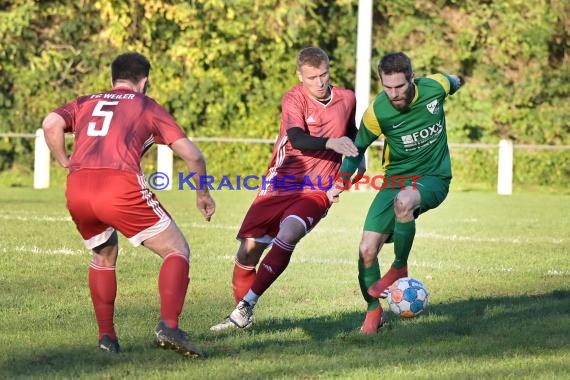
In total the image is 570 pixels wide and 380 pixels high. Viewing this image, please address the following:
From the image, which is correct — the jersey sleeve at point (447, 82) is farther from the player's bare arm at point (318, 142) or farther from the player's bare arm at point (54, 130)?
the player's bare arm at point (54, 130)

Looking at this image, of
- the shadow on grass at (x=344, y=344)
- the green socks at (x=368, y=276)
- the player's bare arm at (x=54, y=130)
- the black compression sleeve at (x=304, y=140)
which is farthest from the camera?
the green socks at (x=368, y=276)

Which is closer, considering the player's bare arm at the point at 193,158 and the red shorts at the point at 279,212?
the player's bare arm at the point at 193,158

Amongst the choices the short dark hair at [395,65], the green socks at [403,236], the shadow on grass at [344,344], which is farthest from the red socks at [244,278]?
the short dark hair at [395,65]

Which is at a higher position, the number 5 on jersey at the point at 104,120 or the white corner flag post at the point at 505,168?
the number 5 on jersey at the point at 104,120

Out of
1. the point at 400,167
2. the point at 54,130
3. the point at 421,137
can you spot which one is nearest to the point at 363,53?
the point at 400,167

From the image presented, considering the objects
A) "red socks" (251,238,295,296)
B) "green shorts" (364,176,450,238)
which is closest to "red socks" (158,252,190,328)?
"red socks" (251,238,295,296)

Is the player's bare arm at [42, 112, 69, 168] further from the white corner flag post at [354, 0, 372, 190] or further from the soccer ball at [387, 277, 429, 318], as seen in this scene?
the white corner flag post at [354, 0, 372, 190]

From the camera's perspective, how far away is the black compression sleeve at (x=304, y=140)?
8023 mm

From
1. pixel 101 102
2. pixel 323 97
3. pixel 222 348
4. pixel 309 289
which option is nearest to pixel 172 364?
pixel 222 348

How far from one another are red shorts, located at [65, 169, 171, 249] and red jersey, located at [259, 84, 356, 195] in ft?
6.57

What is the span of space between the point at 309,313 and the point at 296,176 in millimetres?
985

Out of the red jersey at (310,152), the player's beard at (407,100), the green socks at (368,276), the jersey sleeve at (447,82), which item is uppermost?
the jersey sleeve at (447,82)

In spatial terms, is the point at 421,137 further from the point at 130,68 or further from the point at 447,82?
the point at 130,68

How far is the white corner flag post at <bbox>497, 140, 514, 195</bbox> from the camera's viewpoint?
25.0m
